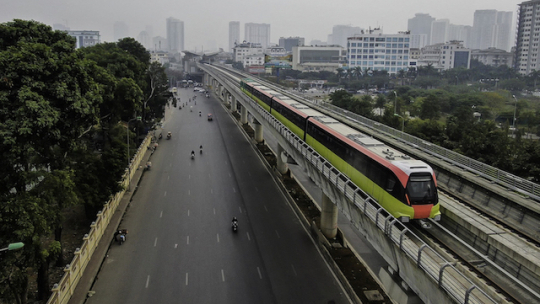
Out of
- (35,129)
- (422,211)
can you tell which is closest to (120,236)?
(35,129)

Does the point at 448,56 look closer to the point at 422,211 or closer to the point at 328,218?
the point at 328,218

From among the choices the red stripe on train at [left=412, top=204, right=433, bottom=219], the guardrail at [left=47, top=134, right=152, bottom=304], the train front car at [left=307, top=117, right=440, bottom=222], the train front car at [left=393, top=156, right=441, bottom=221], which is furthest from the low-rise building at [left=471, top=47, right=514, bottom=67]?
the red stripe on train at [left=412, top=204, right=433, bottom=219]

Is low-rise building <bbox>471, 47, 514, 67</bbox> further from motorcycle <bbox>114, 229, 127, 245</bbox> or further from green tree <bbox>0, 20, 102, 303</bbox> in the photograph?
green tree <bbox>0, 20, 102, 303</bbox>

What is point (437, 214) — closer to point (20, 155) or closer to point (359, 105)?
point (20, 155)

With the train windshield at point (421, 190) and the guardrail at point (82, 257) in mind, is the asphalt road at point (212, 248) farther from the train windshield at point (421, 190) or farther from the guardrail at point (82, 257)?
the train windshield at point (421, 190)

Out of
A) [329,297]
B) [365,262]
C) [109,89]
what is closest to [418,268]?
[329,297]

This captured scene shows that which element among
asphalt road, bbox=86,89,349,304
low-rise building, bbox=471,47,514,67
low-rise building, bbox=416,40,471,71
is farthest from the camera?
low-rise building, bbox=471,47,514,67

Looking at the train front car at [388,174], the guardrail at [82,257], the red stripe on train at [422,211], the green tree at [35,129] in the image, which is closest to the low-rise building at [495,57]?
the train front car at [388,174]

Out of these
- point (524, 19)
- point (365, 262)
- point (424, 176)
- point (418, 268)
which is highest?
point (524, 19)
